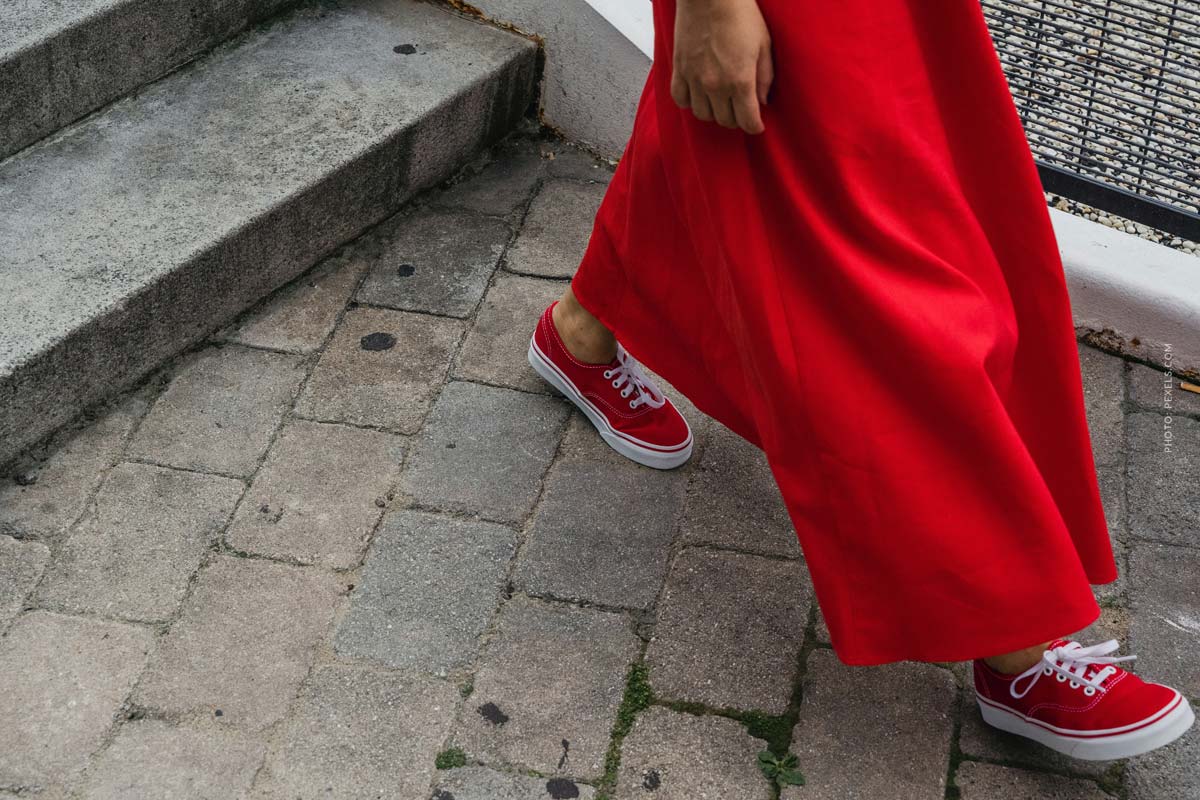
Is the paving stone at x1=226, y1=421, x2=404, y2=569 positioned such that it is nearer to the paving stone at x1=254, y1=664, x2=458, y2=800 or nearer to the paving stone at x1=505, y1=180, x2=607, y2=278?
the paving stone at x1=254, y1=664, x2=458, y2=800

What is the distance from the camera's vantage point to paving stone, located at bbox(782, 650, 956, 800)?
6.35 feet

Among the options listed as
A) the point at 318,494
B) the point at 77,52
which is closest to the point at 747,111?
the point at 318,494

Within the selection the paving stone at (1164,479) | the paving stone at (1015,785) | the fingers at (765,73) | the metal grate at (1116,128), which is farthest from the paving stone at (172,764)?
the metal grate at (1116,128)

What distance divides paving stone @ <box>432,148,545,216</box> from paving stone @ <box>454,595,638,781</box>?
1223mm

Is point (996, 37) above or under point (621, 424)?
above

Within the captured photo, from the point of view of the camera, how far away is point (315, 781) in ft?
6.22

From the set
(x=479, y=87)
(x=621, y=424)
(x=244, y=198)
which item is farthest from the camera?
(x=479, y=87)

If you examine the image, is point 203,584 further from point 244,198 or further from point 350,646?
point 244,198

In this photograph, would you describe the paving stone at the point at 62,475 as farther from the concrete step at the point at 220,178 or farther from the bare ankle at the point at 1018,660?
the bare ankle at the point at 1018,660

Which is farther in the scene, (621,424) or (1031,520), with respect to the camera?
(621,424)

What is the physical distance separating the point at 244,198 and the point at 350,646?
3.51 ft

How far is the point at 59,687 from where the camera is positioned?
2.01 metres

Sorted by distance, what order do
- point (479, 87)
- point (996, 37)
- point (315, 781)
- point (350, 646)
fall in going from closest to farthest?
point (315, 781)
point (350, 646)
point (479, 87)
point (996, 37)

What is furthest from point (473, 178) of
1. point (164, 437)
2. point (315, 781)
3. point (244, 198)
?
point (315, 781)
